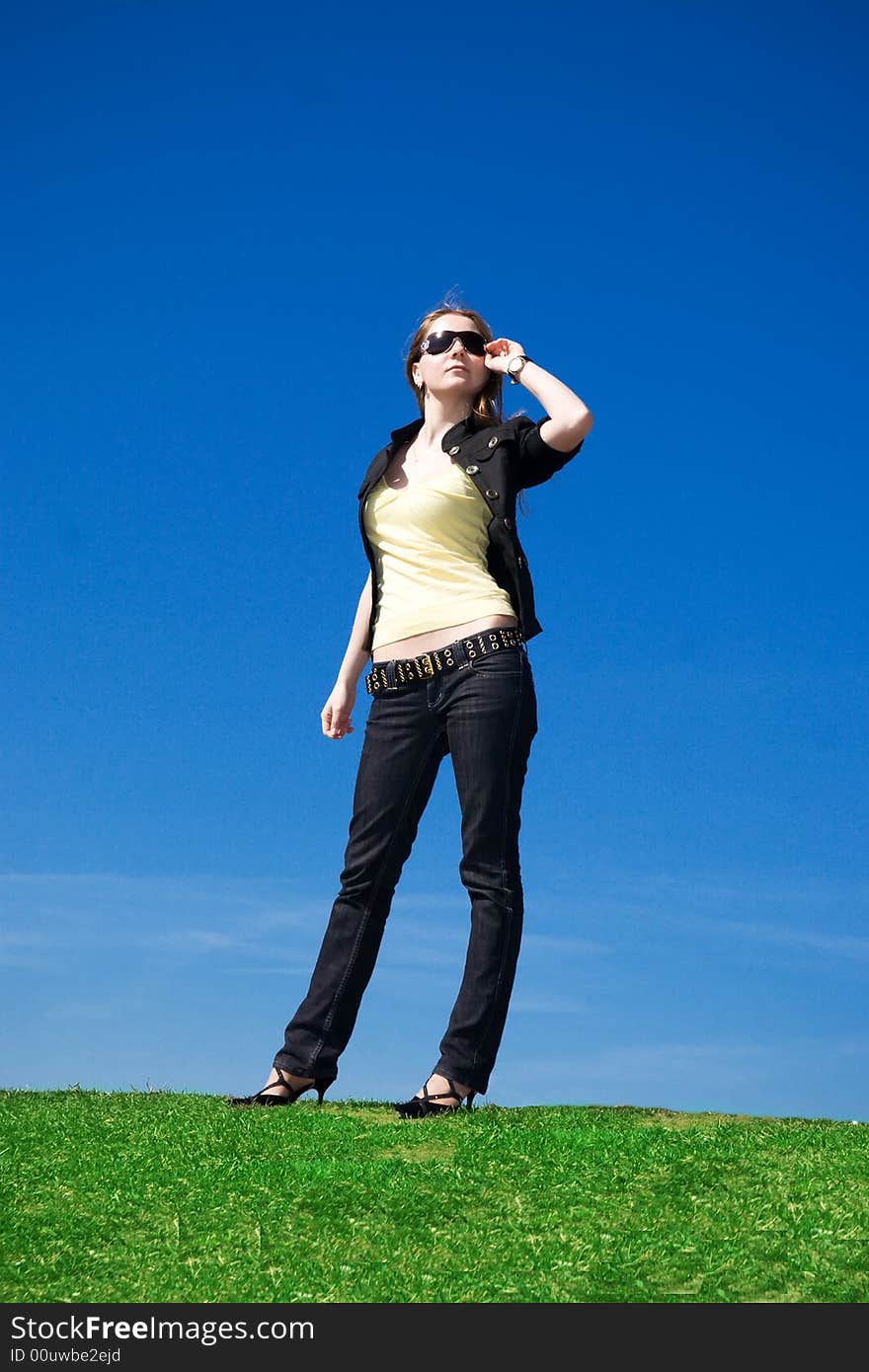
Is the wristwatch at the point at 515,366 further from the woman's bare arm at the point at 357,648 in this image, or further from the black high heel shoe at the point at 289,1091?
the black high heel shoe at the point at 289,1091

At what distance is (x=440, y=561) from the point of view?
23.8 feet

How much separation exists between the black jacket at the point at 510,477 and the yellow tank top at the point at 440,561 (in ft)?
0.17

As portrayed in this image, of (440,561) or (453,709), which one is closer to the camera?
(453,709)

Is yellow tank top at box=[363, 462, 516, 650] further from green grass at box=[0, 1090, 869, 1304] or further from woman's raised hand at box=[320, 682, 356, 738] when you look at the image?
green grass at box=[0, 1090, 869, 1304]

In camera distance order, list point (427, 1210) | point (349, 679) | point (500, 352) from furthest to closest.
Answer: point (349, 679), point (500, 352), point (427, 1210)

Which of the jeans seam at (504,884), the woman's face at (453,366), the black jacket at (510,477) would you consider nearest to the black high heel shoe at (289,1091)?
the jeans seam at (504,884)

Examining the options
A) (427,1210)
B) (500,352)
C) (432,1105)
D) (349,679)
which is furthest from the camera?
(349,679)

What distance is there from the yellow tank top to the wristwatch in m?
0.55

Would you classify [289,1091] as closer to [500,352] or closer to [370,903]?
[370,903]

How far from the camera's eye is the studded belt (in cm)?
701

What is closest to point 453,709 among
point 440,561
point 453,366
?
point 440,561

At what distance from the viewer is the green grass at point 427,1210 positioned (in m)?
4.70

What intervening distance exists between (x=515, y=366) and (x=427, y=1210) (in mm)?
4263

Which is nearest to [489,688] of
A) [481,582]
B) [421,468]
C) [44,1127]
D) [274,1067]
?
[481,582]
